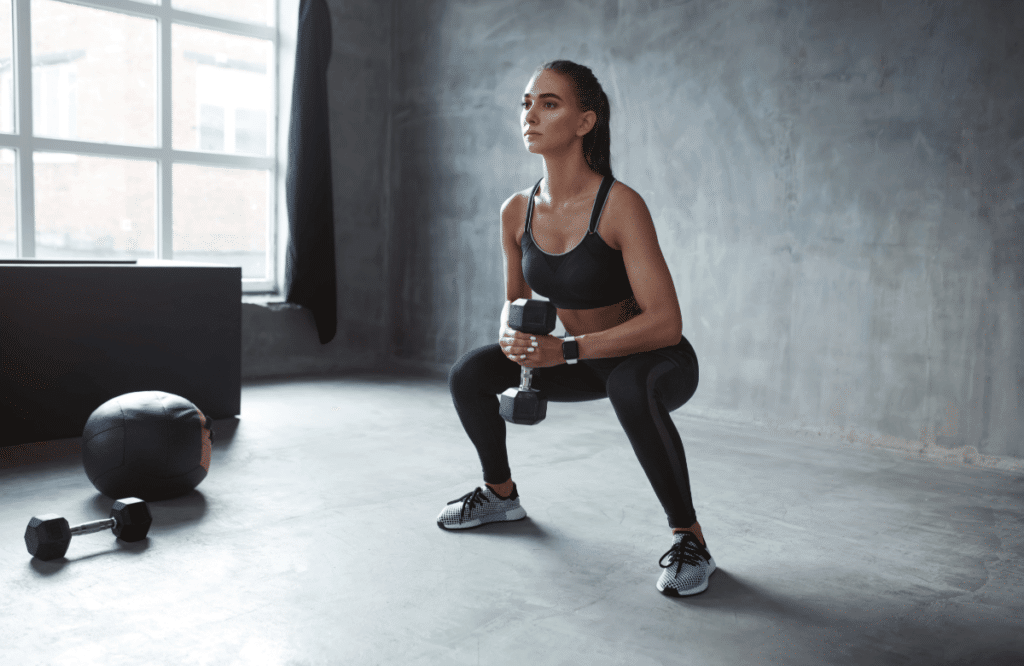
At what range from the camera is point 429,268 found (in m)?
5.41

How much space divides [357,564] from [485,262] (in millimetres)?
3166

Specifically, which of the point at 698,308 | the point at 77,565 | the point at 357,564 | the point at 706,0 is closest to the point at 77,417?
the point at 77,565

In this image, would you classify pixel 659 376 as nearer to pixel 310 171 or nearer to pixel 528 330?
pixel 528 330

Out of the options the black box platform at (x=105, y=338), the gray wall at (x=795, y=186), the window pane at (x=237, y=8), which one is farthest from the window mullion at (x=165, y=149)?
the black box platform at (x=105, y=338)

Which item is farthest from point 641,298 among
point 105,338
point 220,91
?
point 220,91

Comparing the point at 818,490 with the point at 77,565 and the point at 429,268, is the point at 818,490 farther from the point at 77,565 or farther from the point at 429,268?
the point at 429,268

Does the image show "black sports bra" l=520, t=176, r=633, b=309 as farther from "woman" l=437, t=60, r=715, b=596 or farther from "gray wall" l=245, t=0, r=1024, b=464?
"gray wall" l=245, t=0, r=1024, b=464

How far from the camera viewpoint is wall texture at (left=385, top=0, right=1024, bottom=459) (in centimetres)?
327

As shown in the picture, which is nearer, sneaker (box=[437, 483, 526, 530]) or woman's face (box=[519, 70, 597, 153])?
woman's face (box=[519, 70, 597, 153])

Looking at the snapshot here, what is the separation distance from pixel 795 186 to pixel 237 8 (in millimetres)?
3467

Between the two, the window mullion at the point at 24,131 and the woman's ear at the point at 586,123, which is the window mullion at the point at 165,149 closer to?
the window mullion at the point at 24,131

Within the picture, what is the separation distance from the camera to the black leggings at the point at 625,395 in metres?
1.93

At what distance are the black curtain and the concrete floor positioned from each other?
192 cm

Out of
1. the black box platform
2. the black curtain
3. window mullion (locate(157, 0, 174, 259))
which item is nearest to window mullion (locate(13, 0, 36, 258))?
window mullion (locate(157, 0, 174, 259))
